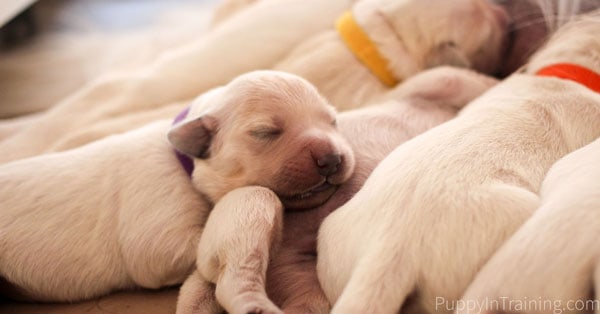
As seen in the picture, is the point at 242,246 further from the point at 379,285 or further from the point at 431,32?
the point at 431,32

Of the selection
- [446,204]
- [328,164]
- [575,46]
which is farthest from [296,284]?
[575,46]

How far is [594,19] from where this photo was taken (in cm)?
165

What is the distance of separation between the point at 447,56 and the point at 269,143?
2.64 feet

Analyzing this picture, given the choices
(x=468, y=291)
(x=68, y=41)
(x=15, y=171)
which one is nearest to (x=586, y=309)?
(x=468, y=291)

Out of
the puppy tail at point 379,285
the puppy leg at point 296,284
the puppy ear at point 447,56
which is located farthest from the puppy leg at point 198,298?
the puppy ear at point 447,56

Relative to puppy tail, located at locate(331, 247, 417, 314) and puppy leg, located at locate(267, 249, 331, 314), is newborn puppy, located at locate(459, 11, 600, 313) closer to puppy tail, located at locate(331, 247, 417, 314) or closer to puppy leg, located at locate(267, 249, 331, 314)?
puppy tail, located at locate(331, 247, 417, 314)

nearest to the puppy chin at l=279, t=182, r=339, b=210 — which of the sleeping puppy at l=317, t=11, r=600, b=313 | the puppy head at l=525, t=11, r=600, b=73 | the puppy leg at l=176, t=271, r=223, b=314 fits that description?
the sleeping puppy at l=317, t=11, r=600, b=313

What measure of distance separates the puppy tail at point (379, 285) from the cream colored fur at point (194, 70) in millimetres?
1133

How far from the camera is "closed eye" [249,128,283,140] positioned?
127cm

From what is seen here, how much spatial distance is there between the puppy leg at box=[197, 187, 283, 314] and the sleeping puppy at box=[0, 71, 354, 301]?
3.3 inches

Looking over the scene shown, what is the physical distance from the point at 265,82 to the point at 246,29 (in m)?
0.79

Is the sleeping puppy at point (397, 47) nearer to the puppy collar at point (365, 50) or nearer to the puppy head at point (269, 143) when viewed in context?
the puppy collar at point (365, 50)

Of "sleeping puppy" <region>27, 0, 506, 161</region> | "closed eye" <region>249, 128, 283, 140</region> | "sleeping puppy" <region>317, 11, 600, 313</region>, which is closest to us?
"sleeping puppy" <region>317, 11, 600, 313</region>

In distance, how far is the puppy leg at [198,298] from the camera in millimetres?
1166
